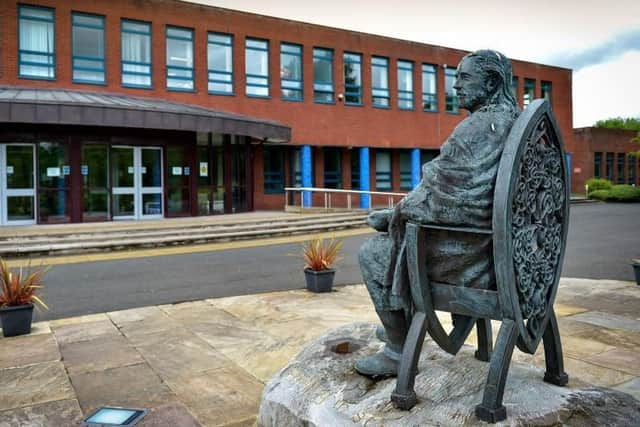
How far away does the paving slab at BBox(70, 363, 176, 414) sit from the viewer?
410 centimetres

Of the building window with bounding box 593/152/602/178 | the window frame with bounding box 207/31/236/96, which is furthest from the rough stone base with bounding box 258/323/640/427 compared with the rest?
the building window with bounding box 593/152/602/178

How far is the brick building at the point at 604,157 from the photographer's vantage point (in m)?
46.8

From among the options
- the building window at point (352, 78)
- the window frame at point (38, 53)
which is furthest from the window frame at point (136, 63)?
the building window at point (352, 78)

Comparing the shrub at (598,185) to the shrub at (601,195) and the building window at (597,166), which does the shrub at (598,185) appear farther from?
the building window at (597,166)

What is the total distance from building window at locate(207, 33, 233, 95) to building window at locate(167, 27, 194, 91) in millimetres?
927

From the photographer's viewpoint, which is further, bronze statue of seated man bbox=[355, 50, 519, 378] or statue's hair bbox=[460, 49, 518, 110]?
statue's hair bbox=[460, 49, 518, 110]

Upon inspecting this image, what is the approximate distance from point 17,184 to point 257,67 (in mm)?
12993

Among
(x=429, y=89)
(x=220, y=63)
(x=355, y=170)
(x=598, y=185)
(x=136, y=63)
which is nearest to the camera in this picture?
(x=136, y=63)

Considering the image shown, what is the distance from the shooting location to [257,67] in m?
28.2

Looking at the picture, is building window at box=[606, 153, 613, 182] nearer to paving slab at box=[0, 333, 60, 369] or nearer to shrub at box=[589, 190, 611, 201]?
shrub at box=[589, 190, 611, 201]

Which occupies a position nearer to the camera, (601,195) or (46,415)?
(46,415)

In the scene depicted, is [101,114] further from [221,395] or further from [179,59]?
[221,395]

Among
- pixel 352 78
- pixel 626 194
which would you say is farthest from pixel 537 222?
pixel 626 194

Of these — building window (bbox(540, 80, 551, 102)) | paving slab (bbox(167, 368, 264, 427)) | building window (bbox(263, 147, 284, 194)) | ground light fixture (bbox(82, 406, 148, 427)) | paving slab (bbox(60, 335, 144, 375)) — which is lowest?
paving slab (bbox(167, 368, 264, 427))
